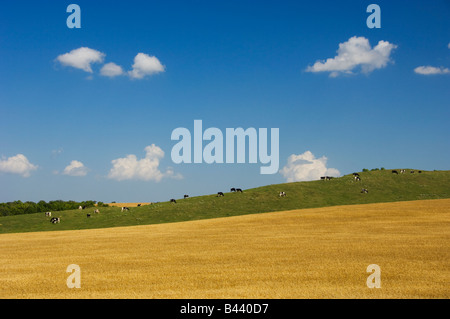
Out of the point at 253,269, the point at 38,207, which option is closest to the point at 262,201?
the point at 253,269

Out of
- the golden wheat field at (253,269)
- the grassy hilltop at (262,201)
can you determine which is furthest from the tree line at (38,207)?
the golden wheat field at (253,269)

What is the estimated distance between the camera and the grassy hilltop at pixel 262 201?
228 feet

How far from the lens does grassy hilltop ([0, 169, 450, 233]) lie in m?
69.4

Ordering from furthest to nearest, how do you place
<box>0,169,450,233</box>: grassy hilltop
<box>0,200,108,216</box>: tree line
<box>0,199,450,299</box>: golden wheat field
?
<box>0,200,108,216</box>: tree line, <box>0,169,450,233</box>: grassy hilltop, <box>0,199,450,299</box>: golden wheat field

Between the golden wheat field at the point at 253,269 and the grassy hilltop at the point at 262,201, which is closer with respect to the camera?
the golden wheat field at the point at 253,269

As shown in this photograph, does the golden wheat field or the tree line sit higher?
the golden wheat field

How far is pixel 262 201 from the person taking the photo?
81.4 m

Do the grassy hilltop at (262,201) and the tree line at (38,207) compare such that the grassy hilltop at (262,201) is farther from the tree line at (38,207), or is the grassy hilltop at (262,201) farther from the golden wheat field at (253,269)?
the golden wheat field at (253,269)

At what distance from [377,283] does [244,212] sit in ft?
192

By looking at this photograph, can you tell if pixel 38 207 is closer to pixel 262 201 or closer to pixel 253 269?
pixel 262 201

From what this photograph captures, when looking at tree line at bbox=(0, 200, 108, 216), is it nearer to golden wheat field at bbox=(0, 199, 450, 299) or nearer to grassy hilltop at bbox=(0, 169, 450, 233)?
grassy hilltop at bbox=(0, 169, 450, 233)

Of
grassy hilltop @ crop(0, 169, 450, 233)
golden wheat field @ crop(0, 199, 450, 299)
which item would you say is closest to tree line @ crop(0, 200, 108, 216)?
grassy hilltop @ crop(0, 169, 450, 233)

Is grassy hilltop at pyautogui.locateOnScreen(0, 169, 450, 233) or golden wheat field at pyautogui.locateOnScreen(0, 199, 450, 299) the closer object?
golden wheat field at pyautogui.locateOnScreen(0, 199, 450, 299)

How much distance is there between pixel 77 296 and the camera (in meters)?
14.5
